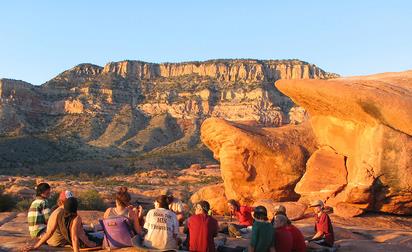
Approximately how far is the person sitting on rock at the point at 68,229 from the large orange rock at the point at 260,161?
10.8 m

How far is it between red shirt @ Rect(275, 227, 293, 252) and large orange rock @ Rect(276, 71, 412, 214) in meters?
8.04

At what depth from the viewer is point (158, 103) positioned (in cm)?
10500

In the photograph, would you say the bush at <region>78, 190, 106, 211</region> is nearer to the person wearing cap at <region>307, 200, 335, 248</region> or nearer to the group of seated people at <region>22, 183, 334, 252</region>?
the group of seated people at <region>22, 183, 334, 252</region>

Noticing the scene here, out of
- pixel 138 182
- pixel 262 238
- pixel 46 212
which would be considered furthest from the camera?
pixel 138 182

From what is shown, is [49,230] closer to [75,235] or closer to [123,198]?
[75,235]

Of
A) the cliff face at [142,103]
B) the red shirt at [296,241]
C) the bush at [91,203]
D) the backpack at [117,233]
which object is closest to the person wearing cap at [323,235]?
the red shirt at [296,241]

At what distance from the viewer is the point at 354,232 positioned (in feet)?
44.0

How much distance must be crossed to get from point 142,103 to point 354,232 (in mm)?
94013

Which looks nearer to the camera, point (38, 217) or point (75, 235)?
point (75, 235)

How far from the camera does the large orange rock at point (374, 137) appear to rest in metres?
15.8

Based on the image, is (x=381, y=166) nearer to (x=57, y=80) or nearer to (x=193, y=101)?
(x=193, y=101)

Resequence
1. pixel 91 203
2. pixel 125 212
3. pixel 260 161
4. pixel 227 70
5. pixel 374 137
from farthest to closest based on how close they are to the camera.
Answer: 1. pixel 227 70
2. pixel 91 203
3. pixel 260 161
4. pixel 374 137
5. pixel 125 212

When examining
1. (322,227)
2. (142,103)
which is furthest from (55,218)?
(142,103)

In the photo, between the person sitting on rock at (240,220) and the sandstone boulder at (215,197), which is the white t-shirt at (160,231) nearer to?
the person sitting on rock at (240,220)
